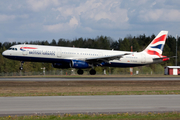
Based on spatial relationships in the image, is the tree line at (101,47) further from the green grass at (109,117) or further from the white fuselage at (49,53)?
the green grass at (109,117)

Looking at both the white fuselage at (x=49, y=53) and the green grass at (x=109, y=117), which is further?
the white fuselage at (x=49, y=53)

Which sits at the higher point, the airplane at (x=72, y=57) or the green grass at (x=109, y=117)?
the airplane at (x=72, y=57)

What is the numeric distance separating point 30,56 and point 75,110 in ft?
102

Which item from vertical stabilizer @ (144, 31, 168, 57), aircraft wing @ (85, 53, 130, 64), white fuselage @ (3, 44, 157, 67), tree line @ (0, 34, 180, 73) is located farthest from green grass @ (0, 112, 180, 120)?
tree line @ (0, 34, 180, 73)

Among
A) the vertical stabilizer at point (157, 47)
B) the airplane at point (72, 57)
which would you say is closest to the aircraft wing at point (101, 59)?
the airplane at point (72, 57)

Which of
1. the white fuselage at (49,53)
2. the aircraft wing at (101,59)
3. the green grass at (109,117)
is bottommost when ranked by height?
the green grass at (109,117)

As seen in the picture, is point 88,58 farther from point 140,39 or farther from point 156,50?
point 140,39

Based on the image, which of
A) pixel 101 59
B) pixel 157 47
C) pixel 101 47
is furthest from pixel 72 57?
pixel 101 47

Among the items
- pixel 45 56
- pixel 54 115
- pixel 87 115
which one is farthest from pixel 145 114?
pixel 45 56

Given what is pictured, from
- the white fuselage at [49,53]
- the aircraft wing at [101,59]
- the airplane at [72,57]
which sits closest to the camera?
the white fuselage at [49,53]

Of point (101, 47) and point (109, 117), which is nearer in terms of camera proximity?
point (109, 117)

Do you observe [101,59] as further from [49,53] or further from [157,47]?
[157,47]

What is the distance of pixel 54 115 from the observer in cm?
1239

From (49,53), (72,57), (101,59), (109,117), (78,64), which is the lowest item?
(109,117)
